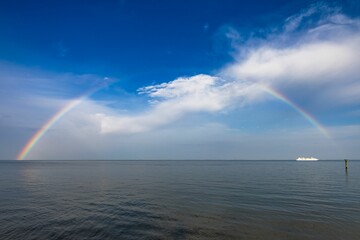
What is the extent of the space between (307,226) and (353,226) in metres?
3.58

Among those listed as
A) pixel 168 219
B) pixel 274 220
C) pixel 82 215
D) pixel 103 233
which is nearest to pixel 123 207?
pixel 82 215

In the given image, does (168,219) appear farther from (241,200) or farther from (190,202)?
(241,200)

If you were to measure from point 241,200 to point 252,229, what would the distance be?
12.5 m

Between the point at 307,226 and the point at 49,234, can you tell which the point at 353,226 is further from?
the point at 49,234

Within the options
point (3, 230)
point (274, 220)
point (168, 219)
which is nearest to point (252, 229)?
point (274, 220)

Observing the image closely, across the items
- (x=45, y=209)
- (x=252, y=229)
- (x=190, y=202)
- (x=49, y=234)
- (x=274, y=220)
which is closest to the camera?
(x=49, y=234)

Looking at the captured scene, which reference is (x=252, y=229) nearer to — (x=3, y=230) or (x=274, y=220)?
(x=274, y=220)

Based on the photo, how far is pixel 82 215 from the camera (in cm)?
2270

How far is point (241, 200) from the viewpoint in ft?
100

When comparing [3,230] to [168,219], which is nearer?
[3,230]

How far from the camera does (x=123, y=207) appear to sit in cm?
2662

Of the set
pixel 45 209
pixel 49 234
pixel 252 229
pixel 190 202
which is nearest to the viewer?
pixel 49 234

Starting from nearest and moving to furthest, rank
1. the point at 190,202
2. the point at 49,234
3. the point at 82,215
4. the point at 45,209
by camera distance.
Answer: the point at 49,234 < the point at 82,215 < the point at 45,209 < the point at 190,202

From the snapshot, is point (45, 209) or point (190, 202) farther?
point (190, 202)
